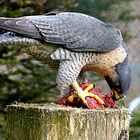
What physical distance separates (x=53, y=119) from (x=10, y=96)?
8.12 ft

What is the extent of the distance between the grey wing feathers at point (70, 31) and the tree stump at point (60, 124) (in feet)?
2.00

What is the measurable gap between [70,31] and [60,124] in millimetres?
879

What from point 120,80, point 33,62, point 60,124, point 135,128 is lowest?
point 135,128

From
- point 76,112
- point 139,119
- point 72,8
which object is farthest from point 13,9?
point 76,112

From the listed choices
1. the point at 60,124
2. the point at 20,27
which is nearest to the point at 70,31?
the point at 20,27

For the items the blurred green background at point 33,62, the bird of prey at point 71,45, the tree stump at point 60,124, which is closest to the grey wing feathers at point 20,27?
the bird of prey at point 71,45

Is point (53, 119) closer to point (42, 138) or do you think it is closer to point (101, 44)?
point (42, 138)

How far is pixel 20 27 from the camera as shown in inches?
146

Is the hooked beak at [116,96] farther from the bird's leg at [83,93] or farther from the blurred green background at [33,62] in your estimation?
the blurred green background at [33,62]

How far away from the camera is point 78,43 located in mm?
3836

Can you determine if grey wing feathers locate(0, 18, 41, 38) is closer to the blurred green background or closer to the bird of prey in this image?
the bird of prey

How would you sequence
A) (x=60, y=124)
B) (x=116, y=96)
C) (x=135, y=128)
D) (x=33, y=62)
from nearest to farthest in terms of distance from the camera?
(x=60, y=124) < (x=116, y=96) < (x=135, y=128) < (x=33, y=62)

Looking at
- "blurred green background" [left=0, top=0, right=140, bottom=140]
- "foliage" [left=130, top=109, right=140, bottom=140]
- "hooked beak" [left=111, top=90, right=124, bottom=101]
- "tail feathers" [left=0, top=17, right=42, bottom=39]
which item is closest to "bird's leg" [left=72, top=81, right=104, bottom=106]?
"hooked beak" [left=111, top=90, right=124, bottom=101]

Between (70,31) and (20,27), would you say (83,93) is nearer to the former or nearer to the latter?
(70,31)
